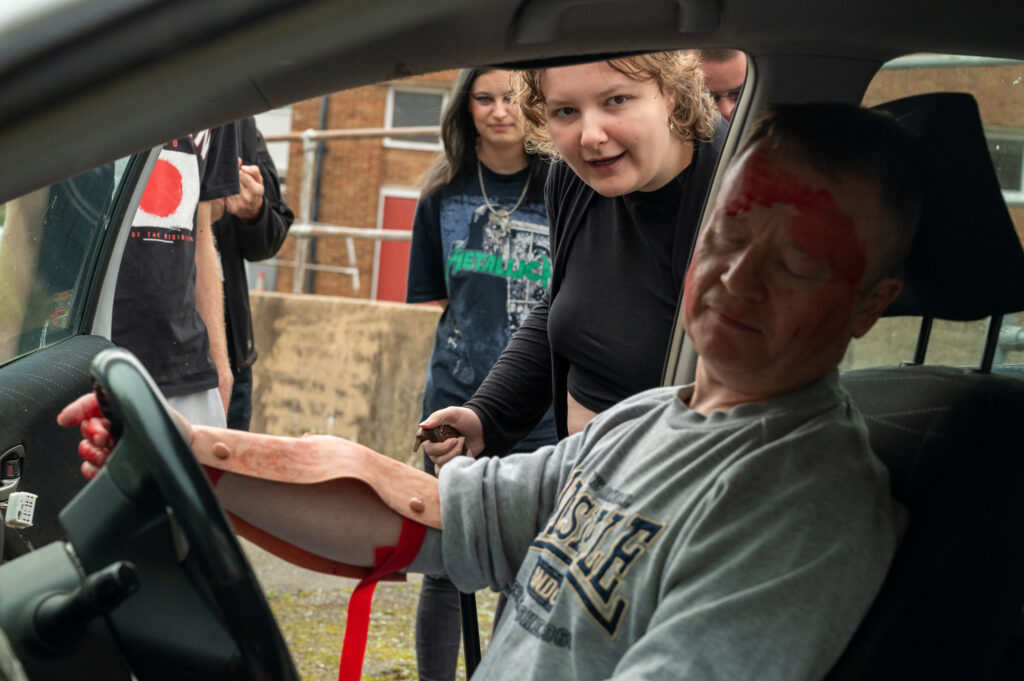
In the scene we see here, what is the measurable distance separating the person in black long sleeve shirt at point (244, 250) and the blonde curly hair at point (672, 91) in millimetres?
1605

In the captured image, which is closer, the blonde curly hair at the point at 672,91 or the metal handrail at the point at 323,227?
the blonde curly hair at the point at 672,91

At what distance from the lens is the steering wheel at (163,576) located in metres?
1.05

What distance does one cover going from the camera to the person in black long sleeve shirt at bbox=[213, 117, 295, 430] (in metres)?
3.58

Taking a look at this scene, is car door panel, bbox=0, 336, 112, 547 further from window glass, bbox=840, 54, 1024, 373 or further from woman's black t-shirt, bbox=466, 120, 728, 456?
window glass, bbox=840, 54, 1024, 373

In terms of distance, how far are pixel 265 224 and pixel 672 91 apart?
2040 millimetres

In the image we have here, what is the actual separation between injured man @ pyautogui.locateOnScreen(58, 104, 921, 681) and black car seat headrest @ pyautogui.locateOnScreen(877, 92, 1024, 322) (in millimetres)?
31

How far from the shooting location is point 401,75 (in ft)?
3.40

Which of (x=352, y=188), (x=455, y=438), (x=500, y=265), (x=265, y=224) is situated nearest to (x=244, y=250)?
(x=265, y=224)

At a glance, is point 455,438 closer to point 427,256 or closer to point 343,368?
point 427,256

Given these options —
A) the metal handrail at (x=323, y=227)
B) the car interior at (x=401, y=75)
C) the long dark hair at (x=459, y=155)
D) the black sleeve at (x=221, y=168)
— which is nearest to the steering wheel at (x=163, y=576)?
the car interior at (x=401, y=75)

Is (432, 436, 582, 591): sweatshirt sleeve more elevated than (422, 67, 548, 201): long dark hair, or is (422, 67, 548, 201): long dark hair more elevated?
(422, 67, 548, 201): long dark hair

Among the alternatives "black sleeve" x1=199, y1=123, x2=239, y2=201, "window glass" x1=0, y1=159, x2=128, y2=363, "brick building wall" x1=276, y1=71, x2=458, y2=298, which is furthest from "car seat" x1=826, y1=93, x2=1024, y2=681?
"brick building wall" x1=276, y1=71, x2=458, y2=298

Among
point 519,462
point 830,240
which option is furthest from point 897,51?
point 519,462

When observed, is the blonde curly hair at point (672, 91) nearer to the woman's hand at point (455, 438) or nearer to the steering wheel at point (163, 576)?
the woman's hand at point (455, 438)
